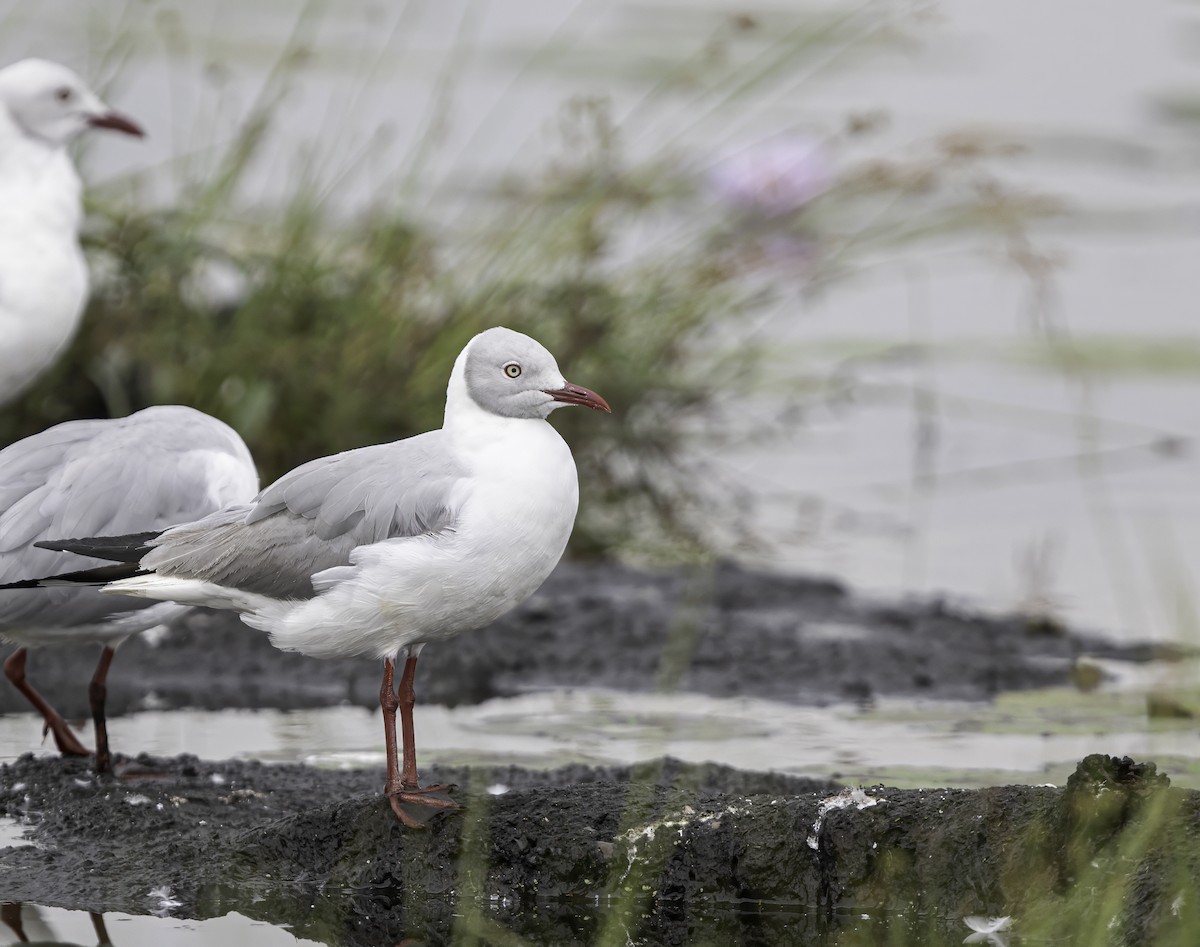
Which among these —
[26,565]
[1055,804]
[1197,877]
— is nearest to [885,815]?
[1055,804]

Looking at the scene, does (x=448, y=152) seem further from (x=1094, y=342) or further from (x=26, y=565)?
(x=26, y=565)

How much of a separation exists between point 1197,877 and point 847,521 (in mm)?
4173

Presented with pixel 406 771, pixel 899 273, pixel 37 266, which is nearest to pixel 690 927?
pixel 406 771

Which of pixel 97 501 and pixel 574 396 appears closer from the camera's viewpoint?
pixel 574 396

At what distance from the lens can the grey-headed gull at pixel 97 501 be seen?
441 cm

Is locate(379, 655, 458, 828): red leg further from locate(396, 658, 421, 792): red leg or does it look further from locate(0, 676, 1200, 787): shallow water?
locate(0, 676, 1200, 787): shallow water

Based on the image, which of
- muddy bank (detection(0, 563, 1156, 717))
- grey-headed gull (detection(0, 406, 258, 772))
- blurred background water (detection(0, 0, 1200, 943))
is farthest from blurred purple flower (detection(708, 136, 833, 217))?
grey-headed gull (detection(0, 406, 258, 772))

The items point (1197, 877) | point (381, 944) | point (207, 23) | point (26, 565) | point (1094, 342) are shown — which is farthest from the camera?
point (207, 23)

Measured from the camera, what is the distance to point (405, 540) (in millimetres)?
3844

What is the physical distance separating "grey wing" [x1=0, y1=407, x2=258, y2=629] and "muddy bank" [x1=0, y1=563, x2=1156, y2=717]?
0.86 metres

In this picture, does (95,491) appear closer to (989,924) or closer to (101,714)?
(101,714)

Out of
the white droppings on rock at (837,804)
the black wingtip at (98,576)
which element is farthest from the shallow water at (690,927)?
the black wingtip at (98,576)

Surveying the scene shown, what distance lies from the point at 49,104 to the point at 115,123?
0.19 meters

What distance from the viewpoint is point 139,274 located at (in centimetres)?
703
